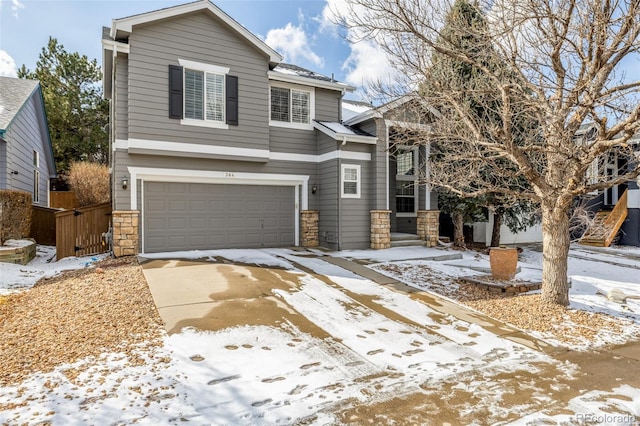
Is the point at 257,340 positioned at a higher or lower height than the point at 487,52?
lower

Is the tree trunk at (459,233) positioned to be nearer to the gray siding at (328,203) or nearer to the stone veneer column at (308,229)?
the gray siding at (328,203)

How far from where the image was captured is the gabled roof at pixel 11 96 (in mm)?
11370

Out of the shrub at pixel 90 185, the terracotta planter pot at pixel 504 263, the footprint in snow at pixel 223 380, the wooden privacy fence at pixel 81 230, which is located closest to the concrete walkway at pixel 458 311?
the terracotta planter pot at pixel 504 263

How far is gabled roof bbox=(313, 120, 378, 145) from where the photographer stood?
1098 centimetres

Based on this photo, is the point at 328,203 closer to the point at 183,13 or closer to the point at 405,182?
the point at 405,182

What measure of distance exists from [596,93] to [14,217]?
12859 mm

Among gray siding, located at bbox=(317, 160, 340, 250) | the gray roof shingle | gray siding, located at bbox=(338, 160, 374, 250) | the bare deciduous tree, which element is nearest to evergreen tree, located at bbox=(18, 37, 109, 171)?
the gray roof shingle

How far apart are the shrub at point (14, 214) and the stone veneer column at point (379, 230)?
31.7ft

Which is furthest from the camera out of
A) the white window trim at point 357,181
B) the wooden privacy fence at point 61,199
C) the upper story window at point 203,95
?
the wooden privacy fence at point 61,199

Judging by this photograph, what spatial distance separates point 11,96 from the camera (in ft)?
43.5

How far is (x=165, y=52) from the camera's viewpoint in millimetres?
9859

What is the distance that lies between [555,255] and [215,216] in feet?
27.2

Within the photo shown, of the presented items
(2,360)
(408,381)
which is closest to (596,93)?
(408,381)

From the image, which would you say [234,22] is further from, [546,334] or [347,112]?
[546,334]
